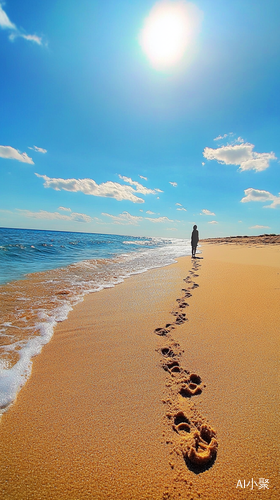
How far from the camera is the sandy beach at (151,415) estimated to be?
1.16 meters

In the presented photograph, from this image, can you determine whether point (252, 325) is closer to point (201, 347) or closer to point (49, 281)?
point (201, 347)

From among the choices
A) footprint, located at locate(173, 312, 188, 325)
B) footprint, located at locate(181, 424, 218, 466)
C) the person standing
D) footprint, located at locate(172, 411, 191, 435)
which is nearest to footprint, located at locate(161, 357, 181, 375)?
footprint, located at locate(172, 411, 191, 435)

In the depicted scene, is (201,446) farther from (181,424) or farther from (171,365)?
(171,365)

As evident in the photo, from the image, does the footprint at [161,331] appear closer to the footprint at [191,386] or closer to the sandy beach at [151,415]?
the sandy beach at [151,415]

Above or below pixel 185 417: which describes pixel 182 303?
above

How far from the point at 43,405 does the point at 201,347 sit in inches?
69.7

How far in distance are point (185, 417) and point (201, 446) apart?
22 cm

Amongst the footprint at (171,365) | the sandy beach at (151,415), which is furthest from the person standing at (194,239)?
the footprint at (171,365)

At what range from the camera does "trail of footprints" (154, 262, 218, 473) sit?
4.15 feet

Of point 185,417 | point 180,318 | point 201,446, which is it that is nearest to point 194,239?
point 180,318

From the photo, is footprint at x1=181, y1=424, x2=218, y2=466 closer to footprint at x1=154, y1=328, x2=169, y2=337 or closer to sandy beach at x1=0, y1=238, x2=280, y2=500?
sandy beach at x1=0, y1=238, x2=280, y2=500

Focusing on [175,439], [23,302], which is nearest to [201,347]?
[175,439]

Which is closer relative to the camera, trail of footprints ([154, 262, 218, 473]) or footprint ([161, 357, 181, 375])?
trail of footprints ([154, 262, 218, 473])

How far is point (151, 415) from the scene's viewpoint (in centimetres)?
158
